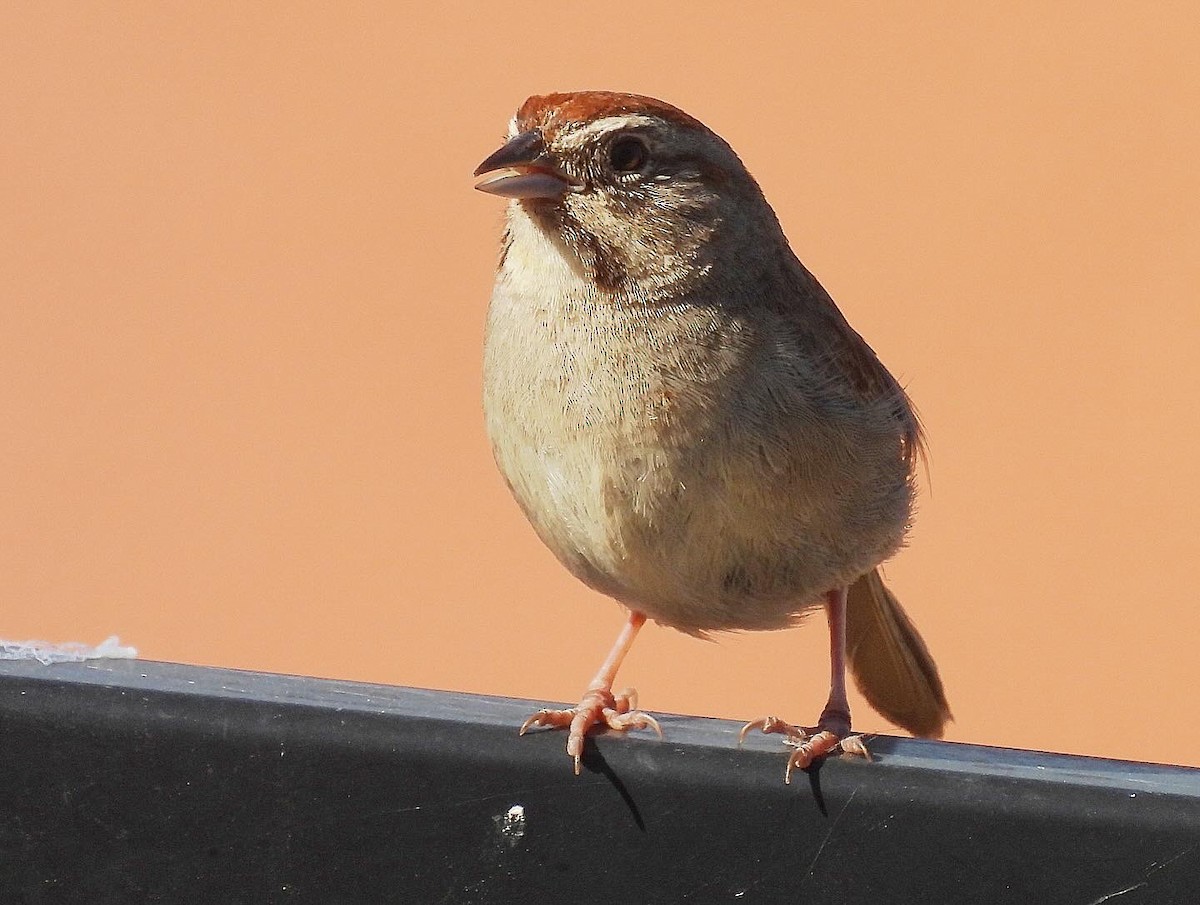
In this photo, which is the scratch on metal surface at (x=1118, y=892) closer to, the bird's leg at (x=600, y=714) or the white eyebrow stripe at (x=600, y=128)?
the bird's leg at (x=600, y=714)

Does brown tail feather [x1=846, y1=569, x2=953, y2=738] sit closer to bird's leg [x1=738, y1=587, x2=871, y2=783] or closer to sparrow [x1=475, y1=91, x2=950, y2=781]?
bird's leg [x1=738, y1=587, x2=871, y2=783]

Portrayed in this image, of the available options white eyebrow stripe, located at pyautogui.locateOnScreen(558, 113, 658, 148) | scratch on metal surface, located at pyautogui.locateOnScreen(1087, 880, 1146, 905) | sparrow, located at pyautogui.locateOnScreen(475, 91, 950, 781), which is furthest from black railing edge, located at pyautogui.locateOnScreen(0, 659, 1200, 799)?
white eyebrow stripe, located at pyautogui.locateOnScreen(558, 113, 658, 148)

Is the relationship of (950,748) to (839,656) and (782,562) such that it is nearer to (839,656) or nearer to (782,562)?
(782,562)

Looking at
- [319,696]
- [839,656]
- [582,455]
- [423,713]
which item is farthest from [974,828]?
[839,656]

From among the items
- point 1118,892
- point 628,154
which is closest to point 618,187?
point 628,154

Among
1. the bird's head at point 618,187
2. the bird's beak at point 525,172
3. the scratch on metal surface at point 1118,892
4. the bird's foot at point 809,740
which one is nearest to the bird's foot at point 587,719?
the bird's foot at point 809,740

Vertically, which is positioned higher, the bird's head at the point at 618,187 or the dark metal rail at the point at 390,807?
the bird's head at the point at 618,187
